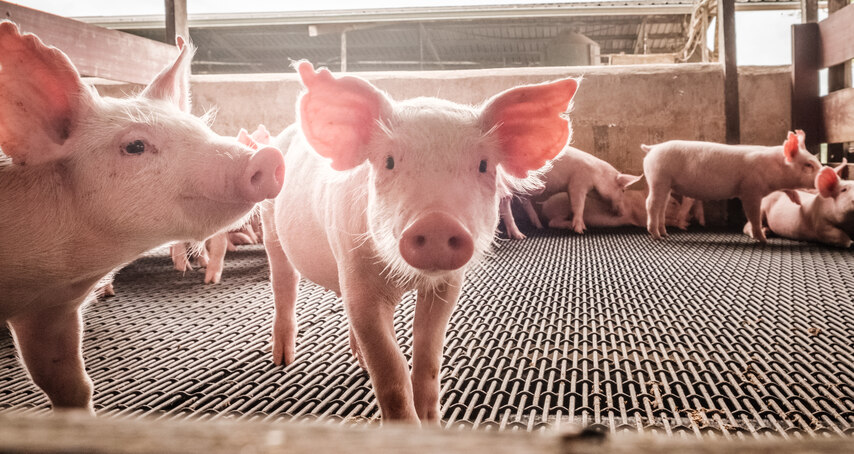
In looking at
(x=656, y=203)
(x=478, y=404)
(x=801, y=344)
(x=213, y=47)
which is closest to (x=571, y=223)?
(x=656, y=203)

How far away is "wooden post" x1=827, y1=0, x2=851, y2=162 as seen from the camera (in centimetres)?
588

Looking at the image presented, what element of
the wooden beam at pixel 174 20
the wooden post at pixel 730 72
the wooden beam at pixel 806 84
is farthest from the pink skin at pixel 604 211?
the wooden beam at pixel 174 20

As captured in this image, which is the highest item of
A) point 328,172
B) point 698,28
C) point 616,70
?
point 698,28

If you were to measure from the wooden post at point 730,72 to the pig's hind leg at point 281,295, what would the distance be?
19.3 feet

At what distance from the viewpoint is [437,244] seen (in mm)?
1165

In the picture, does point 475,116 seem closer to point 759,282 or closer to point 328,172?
point 328,172

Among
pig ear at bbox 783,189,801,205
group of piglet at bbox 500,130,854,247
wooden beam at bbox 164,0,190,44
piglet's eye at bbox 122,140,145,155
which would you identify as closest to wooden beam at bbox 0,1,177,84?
wooden beam at bbox 164,0,190,44

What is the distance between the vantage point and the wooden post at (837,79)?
5875mm

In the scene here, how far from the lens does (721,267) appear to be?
3.76 m

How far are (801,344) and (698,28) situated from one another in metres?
8.40

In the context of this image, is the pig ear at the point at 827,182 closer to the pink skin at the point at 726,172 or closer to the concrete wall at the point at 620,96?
the pink skin at the point at 726,172

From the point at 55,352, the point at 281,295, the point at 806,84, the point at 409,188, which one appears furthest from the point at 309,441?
the point at 806,84

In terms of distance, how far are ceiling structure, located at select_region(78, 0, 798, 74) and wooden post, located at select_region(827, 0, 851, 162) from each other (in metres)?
2.53

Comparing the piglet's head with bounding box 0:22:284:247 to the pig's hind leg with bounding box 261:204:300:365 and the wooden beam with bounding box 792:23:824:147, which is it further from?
the wooden beam with bounding box 792:23:824:147
